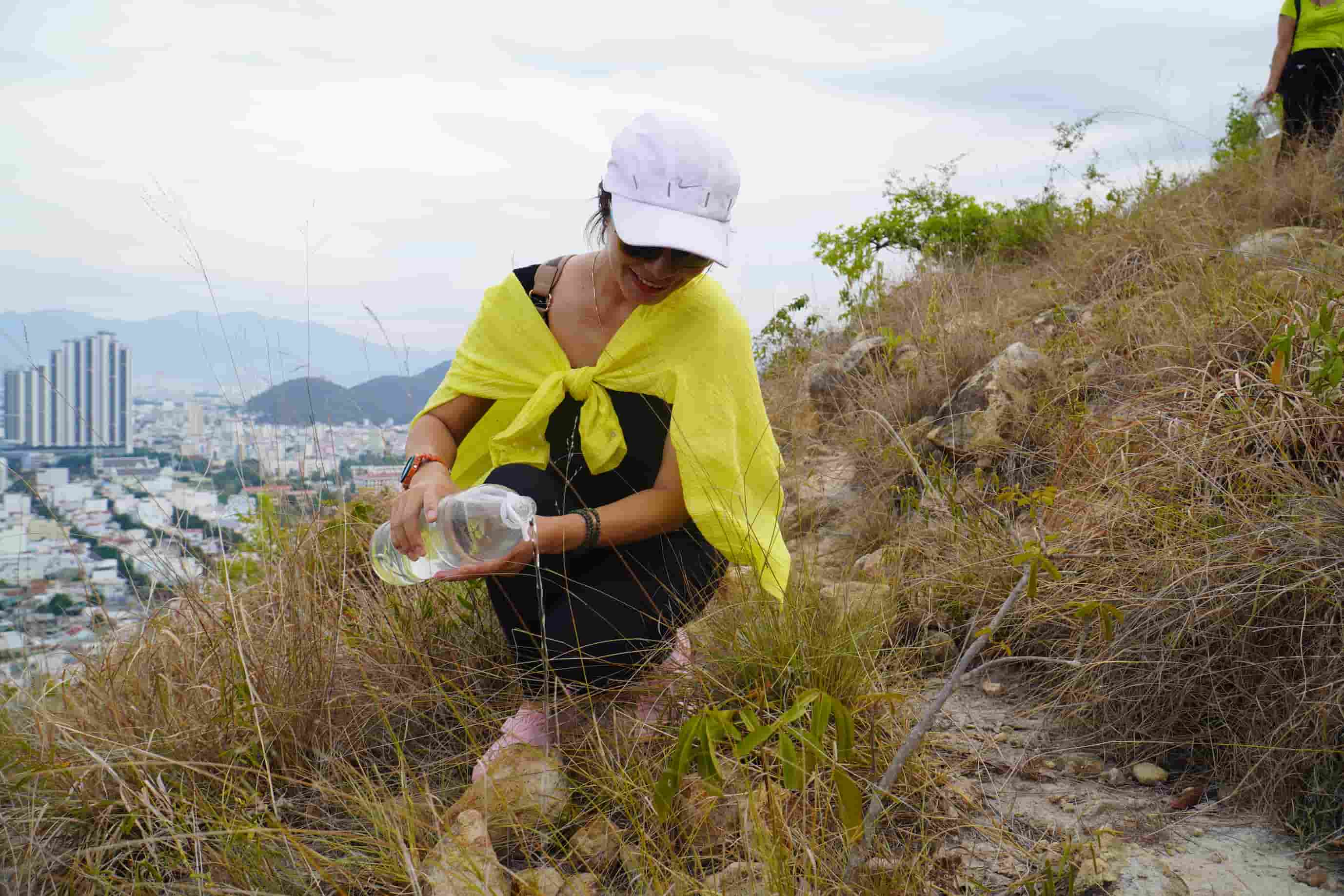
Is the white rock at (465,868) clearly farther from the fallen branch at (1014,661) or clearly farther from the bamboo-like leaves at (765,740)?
the fallen branch at (1014,661)

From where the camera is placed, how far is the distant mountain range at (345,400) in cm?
268

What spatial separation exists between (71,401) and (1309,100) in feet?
20.0

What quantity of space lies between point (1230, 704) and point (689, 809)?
3.68 ft

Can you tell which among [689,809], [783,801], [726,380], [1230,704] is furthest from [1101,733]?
[726,380]

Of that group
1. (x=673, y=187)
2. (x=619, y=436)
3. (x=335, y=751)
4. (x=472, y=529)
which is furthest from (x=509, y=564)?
(x=673, y=187)

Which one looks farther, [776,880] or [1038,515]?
[1038,515]

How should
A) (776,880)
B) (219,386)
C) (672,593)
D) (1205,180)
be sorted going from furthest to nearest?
(1205,180), (219,386), (672,593), (776,880)

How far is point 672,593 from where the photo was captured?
2.17 meters

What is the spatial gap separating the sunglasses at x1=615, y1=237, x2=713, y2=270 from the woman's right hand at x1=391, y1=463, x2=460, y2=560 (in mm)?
667

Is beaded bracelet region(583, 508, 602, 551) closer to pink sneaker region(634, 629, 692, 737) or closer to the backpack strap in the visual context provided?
pink sneaker region(634, 629, 692, 737)

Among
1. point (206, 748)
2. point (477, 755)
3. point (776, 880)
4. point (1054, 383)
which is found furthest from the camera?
point (1054, 383)

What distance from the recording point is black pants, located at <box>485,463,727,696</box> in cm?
210

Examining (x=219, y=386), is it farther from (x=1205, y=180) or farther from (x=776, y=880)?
(x=1205, y=180)

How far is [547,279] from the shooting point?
2.39m
